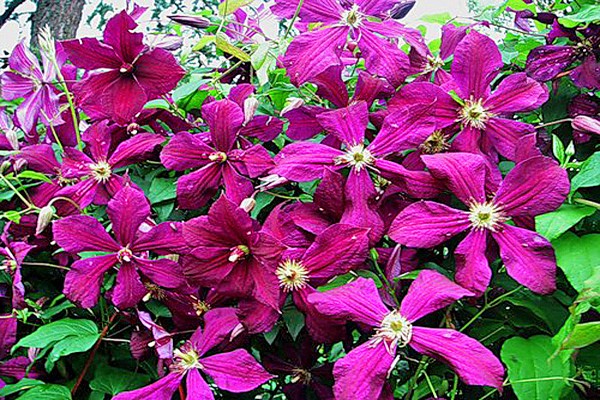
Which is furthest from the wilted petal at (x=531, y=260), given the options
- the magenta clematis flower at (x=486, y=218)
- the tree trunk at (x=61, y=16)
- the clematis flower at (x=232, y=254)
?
the tree trunk at (x=61, y=16)

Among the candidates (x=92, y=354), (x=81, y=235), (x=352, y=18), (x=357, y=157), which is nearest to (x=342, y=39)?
(x=352, y=18)

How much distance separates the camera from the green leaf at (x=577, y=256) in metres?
0.56

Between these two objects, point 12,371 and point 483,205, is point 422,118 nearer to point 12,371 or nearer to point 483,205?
point 483,205

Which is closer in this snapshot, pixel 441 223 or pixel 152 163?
pixel 441 223

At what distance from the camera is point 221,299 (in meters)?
0.68

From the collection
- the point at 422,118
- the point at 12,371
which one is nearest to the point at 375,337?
the point at 422,118

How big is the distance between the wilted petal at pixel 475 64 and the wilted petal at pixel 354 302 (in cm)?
25

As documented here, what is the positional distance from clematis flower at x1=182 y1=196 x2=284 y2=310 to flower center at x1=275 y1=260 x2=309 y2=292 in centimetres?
3

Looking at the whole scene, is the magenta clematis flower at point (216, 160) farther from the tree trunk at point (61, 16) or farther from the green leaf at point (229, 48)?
the tree trunk at point (61, 16)

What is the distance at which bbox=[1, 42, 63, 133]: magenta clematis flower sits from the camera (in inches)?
34.8

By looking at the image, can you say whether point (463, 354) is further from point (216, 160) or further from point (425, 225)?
point (216, 160)

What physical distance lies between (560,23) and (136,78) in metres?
0.52

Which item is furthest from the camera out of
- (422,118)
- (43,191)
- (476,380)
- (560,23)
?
(43,191)

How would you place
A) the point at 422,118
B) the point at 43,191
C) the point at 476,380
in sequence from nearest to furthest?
the point at 476,380, the point at 422,118, the point at 43,191
